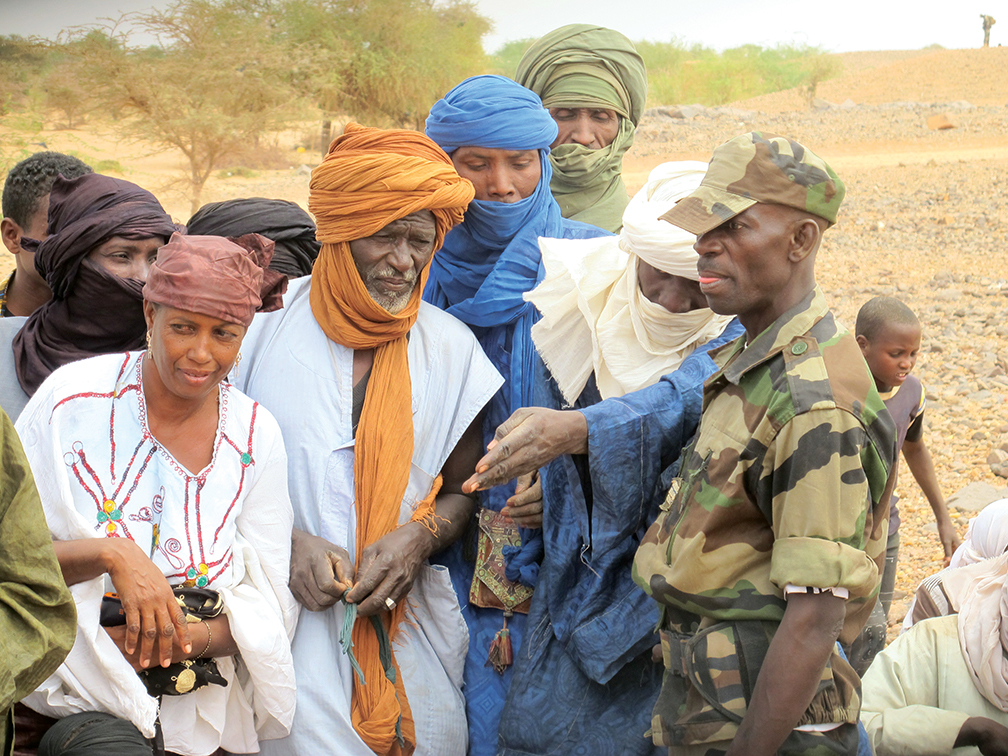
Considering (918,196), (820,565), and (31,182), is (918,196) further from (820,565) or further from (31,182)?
(820,565)

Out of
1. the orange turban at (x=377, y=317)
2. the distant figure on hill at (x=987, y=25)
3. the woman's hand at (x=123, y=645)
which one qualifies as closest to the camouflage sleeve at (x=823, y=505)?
the orange turban at (x=377, y=317)

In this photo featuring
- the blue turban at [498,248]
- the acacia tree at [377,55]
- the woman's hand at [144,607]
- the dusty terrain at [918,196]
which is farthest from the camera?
the acacia tree at [377,55]

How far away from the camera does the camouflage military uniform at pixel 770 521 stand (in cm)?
194

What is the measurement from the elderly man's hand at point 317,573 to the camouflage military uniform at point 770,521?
3.09 feet

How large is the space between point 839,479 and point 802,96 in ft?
99.2

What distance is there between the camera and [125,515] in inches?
95.7

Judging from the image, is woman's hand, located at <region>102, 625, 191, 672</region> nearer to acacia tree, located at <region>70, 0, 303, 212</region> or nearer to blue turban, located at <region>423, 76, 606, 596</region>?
blue turban, located at <region>423, 76, 606, 596</region>

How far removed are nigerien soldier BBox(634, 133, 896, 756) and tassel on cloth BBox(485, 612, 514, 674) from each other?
3.00 feet

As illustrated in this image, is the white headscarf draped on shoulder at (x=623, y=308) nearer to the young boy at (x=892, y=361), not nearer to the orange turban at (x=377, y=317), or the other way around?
the orange turban at (x=377, y=317)

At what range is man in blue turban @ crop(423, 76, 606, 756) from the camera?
A: 3.11 metres

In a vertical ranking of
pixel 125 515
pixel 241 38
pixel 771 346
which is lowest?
pixel 125 515

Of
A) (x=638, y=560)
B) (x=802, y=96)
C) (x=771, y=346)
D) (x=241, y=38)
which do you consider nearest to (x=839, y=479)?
(x=771, y=346)

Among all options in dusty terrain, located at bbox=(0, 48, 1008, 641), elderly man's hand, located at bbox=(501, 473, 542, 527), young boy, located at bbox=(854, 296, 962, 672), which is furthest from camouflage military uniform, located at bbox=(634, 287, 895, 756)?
dusty terrain, located at bbox=(0, 48, 1008, 641)

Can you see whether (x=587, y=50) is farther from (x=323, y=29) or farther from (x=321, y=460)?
(x=323, y=29)
